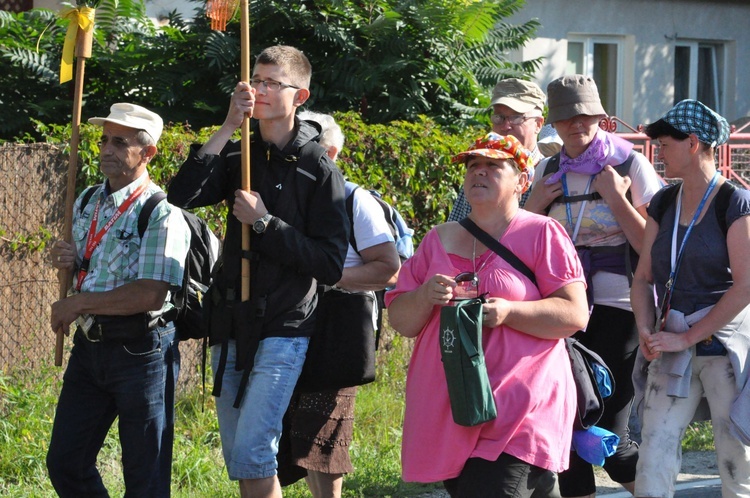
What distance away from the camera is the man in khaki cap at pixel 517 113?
5797mm

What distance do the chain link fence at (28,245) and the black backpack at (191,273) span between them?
1939 millimetres

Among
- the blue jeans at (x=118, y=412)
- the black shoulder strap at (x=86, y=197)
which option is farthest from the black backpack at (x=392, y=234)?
the black shoulder strap at (x=86, y=197)

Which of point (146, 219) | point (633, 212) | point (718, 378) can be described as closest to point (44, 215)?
point (146, 219)

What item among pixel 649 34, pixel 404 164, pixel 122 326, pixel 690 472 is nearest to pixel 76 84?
pixel 122 326

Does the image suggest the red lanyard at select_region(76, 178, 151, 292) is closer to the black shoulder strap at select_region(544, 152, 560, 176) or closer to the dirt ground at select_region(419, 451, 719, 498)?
the black shoulder strap at select_region(544, 152, 560, 176)

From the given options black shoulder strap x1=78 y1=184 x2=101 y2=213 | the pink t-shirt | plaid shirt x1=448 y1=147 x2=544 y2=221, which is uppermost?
plaid shirt x1=448 y1=147 x2=544 y2=221

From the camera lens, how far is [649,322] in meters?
4.99

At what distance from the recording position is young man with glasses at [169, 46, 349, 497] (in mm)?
4488

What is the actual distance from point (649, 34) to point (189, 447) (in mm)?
10521

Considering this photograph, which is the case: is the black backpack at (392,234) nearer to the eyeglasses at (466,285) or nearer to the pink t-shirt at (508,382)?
the pink t-shirt at (508,382)

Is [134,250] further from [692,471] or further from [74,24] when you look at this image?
[692,471]

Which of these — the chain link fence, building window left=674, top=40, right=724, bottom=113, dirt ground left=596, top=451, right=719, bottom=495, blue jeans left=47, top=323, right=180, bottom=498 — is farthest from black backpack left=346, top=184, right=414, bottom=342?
building window left=674, top=40, right=724, bottom=113

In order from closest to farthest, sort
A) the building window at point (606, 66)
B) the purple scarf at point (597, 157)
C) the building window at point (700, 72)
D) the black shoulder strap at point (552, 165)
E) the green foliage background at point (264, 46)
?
the purple scarf at point (597, 157)
the black shoulder strap at point (552, 165)
the green foliage background at point (264, 46)
the building window at point (606, 66)
the building window at point (700, 72)

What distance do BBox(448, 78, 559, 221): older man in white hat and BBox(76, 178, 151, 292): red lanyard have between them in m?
1.72
